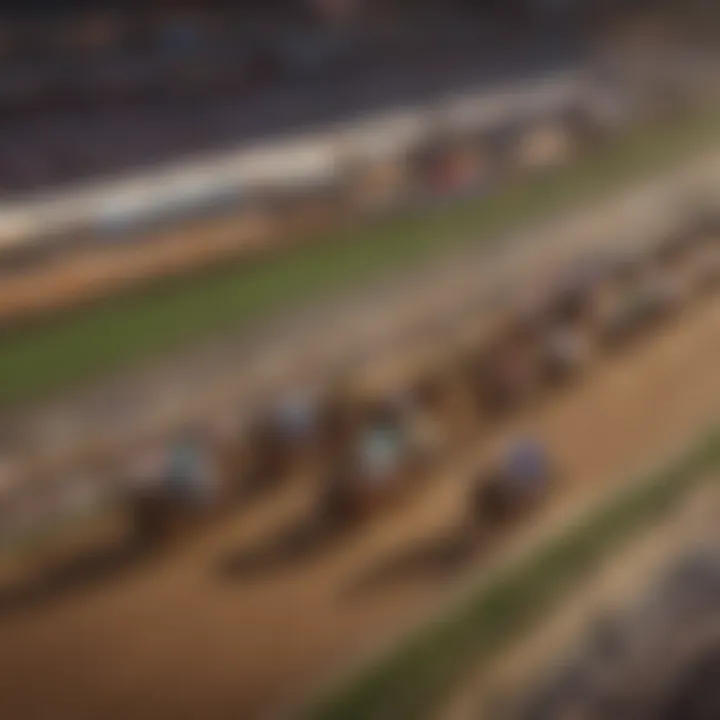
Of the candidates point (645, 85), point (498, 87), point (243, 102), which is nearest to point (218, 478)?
point (243, 102)

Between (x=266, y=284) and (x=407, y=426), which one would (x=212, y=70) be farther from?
(x=407, y=426)

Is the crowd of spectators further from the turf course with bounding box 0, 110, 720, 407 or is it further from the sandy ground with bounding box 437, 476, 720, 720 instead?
the sandy ground with bounding box 437, 476, 720, 720

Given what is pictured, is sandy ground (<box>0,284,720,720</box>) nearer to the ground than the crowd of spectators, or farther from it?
nearer to the ground

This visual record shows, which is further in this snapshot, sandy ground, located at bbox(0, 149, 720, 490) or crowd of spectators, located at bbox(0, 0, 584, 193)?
crowd of spectators, located at bbox(0, 0, 584, 193)

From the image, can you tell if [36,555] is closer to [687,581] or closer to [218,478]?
Answer: [218,478]

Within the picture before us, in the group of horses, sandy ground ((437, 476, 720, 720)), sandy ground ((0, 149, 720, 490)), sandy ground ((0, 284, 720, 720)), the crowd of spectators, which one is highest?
the crowd of spectators

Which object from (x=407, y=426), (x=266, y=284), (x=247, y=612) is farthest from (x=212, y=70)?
(x=247, y=612)

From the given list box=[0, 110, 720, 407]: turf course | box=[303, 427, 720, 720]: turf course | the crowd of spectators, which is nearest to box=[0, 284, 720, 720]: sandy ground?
box=[303, 427, 720, 720]: turf course
